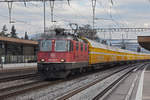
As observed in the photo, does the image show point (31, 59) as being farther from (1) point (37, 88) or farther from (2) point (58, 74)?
(1) point (37, 88)

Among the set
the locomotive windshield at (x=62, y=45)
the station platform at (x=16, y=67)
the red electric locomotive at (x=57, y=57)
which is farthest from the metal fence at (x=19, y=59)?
the locomotive windshield at (x=62, y=45)

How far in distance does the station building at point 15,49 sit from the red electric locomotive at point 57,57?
16795 mm

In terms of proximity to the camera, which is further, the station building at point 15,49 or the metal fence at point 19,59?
the station building at point 15,49

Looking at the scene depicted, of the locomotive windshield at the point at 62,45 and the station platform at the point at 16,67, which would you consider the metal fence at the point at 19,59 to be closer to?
the station platform at the point at 16,67

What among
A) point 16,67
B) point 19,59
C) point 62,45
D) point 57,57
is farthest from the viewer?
point 19,59

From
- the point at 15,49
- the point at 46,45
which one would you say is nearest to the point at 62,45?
the point at 46,45

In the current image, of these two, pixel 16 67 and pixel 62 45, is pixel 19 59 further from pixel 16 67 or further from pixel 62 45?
pixel 62 45

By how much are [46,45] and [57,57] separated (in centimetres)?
127

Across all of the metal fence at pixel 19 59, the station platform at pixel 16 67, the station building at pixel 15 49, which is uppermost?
the station building at pixel 15 49

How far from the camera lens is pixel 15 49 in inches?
1651

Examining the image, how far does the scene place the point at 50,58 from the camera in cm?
1681

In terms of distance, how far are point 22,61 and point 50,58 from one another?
73.8 ft

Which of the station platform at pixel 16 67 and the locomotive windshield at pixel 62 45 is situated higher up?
the locomotive windshield at pixel 62 45

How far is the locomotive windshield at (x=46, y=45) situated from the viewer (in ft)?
56.5
